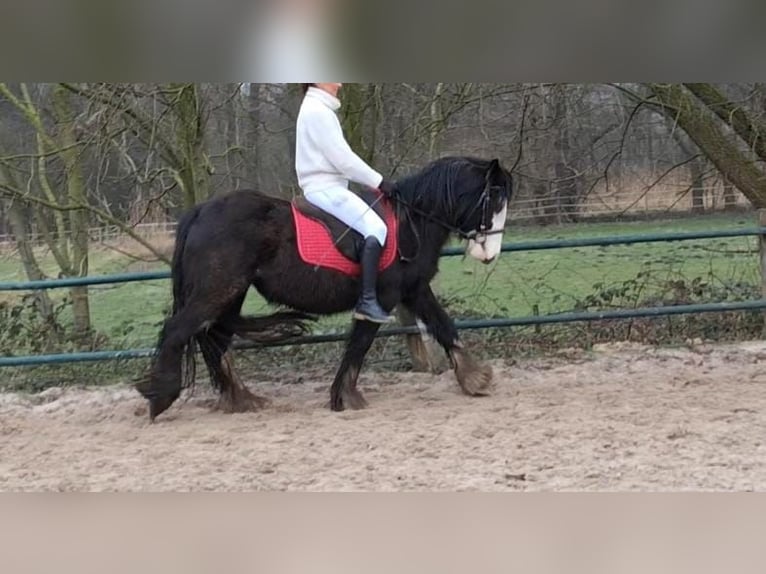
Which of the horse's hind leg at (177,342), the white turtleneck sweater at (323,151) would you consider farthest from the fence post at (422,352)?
the horse's hind leg at (177,342)

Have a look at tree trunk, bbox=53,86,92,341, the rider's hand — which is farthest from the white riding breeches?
tree trunk, bbox=53,86,92,341

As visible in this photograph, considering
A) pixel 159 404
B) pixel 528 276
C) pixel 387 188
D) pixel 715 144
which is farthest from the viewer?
pixel 528 276

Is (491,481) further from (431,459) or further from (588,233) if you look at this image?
(588,233)

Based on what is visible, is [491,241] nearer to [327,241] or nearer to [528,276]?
[327,241]

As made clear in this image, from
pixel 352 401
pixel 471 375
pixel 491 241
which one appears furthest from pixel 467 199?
pixel 352 401

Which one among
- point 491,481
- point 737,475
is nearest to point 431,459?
point 491,481

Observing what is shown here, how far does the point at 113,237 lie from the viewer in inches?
320

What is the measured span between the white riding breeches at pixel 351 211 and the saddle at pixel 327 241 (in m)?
0.05

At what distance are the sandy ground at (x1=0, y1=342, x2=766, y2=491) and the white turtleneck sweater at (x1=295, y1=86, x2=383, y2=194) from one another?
1468mm

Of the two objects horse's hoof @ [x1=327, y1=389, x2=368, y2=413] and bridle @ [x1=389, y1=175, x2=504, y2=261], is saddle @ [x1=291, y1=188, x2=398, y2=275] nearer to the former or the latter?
bridle @ [x1=389, y1=175, x2=504, y2=261]

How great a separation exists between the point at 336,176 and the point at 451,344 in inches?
55.1

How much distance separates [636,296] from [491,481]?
13.9 feet

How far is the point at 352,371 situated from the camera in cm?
517

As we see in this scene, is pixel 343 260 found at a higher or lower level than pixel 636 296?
higher
